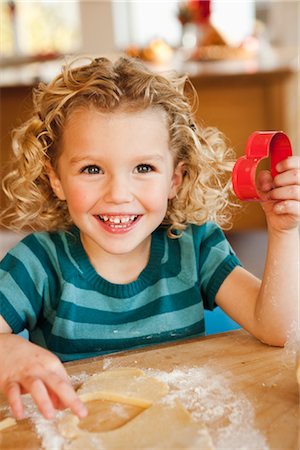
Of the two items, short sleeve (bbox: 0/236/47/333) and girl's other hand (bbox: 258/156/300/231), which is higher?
girl's other hand (bbox: 258/156/300/231)

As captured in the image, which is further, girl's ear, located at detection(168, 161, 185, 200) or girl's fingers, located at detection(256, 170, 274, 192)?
girl's ear, located at detection(168, 161, 185, 200)

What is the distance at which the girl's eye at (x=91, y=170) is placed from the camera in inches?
37.4

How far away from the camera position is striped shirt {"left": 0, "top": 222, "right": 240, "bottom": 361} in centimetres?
102

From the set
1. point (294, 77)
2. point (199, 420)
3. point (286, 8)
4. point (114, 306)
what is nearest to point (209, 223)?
point (114, 306)

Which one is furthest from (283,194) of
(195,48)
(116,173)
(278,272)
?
(195,48)

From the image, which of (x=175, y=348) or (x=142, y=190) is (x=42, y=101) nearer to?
(x=142, y=190)

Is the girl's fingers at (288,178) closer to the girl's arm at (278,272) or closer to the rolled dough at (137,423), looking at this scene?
the girl's arm at (278,272)

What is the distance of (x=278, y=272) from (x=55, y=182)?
15.8 inches

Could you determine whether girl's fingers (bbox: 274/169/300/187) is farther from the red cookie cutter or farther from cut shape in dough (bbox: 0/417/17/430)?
cut shape in dough (bbox: 0/417/17/430)

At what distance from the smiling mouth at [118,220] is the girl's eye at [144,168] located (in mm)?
69

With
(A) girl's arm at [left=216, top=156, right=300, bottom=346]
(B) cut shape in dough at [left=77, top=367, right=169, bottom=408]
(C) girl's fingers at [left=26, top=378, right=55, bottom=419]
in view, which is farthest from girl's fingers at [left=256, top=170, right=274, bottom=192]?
(C) girl's fingers at [left=26, top=378, right=55, bottom=419]

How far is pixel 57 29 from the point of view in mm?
4477

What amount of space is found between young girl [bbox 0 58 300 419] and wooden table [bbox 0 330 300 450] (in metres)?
0.05

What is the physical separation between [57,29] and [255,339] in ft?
13.0
